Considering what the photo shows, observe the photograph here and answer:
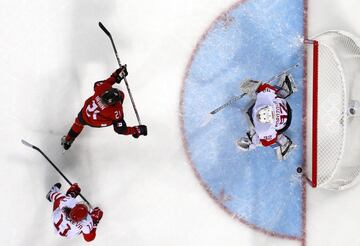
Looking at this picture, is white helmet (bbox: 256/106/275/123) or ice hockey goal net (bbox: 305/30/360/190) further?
ice hockey goal net (bbox: 305/30/360/190)

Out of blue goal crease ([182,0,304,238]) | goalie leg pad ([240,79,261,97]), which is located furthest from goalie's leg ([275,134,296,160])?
goalie leg pad ([240,79,261,97])

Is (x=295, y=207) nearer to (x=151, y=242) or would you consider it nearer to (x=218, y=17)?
(x=151, y=242)

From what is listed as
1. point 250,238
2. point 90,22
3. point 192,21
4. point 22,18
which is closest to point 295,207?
point 250,238

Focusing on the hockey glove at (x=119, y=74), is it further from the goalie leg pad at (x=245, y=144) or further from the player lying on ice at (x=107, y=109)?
the goalie leg pad at (x=245, y=144)

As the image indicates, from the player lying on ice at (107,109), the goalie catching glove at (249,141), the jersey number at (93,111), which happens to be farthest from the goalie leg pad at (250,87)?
the jersey number at (93,111)

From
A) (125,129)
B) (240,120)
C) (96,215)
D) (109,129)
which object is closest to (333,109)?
(240,120)

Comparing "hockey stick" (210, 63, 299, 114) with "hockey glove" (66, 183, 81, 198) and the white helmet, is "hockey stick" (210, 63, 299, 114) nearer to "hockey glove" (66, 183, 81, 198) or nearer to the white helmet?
the white helmet
